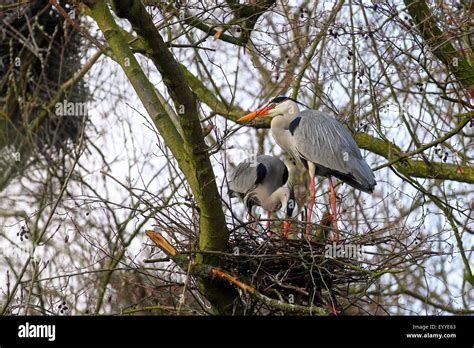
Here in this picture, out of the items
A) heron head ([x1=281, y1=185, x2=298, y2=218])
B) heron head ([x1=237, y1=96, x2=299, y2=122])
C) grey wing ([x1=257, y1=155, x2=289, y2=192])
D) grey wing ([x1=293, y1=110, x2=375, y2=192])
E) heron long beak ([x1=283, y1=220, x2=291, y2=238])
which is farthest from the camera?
grey wing ([x1=257, y1=155, x2=289, y2=192])

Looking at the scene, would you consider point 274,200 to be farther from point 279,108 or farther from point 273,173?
point 279,108

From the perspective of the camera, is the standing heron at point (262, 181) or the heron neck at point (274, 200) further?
the standing heron at point (262, 181)

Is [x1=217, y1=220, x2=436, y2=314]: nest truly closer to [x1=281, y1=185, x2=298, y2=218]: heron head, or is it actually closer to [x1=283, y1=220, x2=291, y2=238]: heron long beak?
[x1=283, y1=220, x2=291, y2=238]: heron long beak

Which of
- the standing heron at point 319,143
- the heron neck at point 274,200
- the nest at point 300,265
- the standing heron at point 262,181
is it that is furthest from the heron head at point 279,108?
the nest at point 300,265

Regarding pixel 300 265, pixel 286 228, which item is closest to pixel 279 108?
pixel 286 228

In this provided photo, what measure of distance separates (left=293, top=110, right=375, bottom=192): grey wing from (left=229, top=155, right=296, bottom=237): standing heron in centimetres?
38

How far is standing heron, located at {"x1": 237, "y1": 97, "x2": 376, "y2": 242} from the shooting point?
7016 mm

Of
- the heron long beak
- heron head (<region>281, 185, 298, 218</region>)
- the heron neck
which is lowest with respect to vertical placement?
the heron long beak

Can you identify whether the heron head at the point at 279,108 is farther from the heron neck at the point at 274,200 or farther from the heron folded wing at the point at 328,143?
the heron neck at the point at 274,200

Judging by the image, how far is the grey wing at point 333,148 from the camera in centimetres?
697

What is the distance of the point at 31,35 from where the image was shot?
403 inches

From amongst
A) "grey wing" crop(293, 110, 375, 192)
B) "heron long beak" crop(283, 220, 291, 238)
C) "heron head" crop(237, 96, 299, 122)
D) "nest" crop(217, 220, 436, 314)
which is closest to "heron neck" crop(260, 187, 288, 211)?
"grey wing" crop(293, 110, 375, 192)
